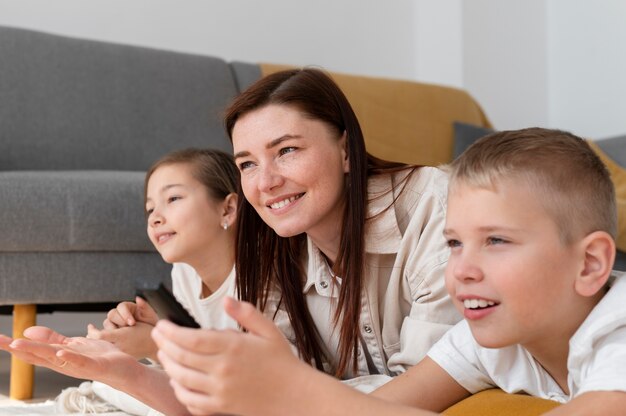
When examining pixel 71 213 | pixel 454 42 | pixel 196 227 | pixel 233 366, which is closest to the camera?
pixel 233 366

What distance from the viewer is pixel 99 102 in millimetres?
3049

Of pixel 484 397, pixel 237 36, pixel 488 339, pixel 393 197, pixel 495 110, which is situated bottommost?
pixel 484 397

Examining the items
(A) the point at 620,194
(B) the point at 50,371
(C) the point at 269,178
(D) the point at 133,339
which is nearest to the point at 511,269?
(C) the point at 269,178

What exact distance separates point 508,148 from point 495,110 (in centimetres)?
337

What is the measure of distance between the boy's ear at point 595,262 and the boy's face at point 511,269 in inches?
0.4

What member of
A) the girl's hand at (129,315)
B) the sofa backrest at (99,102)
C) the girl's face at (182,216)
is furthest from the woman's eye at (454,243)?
the sofa backrest at (99,102)

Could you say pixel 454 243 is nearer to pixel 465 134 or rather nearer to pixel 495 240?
pixel 495 240

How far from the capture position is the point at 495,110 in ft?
14.5

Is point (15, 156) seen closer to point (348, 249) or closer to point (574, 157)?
point (348, 249)

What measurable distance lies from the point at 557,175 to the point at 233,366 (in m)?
0.49

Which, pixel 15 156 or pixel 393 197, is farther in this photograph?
pixel 15 156

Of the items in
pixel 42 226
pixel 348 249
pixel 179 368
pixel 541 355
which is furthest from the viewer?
pixel 42 226

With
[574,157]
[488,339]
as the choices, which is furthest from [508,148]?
[488,339]

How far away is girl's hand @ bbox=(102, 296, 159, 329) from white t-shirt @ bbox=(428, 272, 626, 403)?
69 centimetres
